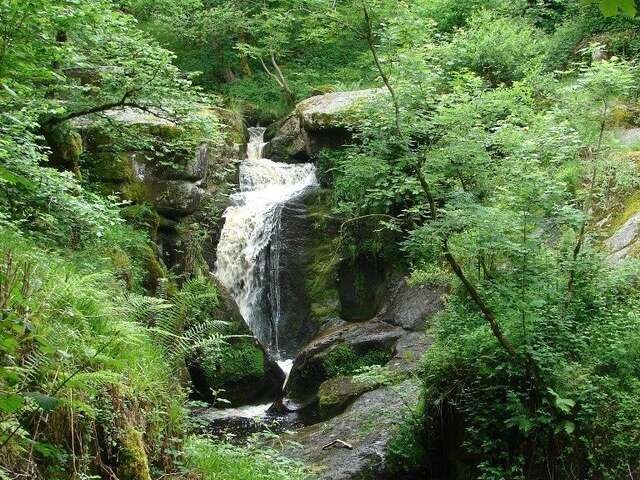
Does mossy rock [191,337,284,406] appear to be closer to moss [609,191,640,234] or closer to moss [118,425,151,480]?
moss [609,191,640,234]

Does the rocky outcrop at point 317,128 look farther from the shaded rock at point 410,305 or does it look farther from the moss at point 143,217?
the moss at point 143,217

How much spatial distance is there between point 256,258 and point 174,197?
2891 millimetres

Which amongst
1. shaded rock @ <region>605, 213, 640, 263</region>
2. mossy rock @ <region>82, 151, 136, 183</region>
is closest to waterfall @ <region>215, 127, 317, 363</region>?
mossy rock @ <region>82, 151, 136, 183</region>

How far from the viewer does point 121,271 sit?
9.18 m

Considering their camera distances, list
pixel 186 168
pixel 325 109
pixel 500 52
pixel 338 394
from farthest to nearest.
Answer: pixel 325 109
pixel 500 52
pixel 186 168
pixel 338 394

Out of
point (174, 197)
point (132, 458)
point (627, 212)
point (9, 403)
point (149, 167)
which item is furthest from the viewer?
point (174, 197)

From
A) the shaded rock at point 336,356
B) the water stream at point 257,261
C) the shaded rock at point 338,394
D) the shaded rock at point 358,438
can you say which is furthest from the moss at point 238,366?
the shaded rock at point 358,438

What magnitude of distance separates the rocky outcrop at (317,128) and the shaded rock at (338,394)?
6.38 metres

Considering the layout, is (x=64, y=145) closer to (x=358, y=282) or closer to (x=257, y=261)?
(x=257, y=261)

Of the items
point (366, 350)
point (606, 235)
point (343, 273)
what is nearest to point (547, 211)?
point (606, 235)

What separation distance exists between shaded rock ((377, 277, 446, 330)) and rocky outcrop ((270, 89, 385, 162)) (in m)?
4.30

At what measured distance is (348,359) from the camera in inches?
470

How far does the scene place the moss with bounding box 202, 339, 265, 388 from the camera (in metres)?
12.3

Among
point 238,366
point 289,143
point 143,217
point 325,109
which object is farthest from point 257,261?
point 289,143
